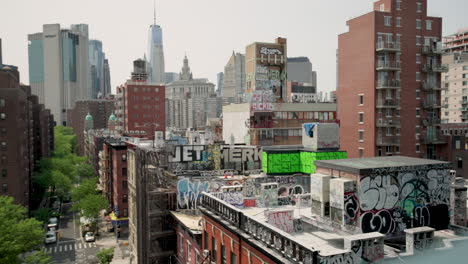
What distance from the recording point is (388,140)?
71.2 m

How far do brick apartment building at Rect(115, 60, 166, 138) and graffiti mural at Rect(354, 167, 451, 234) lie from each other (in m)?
118

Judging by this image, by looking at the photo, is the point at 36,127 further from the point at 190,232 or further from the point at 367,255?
the point at 367,255

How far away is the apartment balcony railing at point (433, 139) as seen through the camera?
73750 mm

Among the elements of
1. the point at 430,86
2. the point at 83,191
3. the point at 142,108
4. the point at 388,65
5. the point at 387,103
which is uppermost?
the point at 388,65

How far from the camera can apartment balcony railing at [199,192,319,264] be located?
58.1 feet

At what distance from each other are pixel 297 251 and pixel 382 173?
929 cm

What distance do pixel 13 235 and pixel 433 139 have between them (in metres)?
69.9

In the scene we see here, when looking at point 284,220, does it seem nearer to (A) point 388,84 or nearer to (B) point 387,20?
(A) point 388,84

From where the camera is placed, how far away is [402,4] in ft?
233

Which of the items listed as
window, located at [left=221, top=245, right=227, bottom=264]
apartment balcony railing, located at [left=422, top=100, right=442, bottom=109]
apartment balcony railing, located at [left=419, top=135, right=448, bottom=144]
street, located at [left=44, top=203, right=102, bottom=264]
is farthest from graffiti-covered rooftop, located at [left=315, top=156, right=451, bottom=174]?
street, located at [left=44, top=203, right=102, bottom=264]

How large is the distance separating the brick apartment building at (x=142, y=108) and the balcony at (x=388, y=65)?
85648 mm

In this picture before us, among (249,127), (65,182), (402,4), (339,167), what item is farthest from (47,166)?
(339,167)

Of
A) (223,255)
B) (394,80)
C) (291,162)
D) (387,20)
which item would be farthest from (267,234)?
(387,20)

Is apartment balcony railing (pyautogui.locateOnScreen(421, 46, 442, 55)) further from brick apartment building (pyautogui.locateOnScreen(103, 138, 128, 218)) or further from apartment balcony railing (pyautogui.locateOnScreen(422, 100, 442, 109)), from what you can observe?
brick apartment building (pyautogui.locateOnScreen(103, 138, 128, 218))
